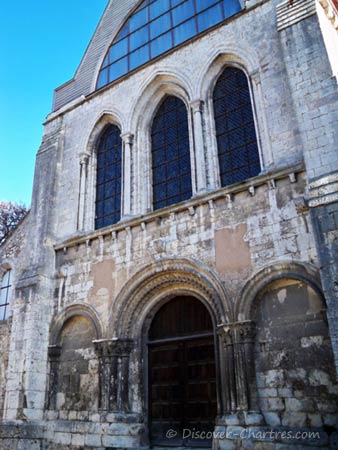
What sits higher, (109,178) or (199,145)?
(109,178)

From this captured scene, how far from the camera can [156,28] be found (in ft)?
40.3

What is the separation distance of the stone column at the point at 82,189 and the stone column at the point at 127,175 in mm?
1385

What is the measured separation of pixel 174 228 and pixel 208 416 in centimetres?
365

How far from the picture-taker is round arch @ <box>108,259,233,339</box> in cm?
874

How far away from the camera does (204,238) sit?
862 cm

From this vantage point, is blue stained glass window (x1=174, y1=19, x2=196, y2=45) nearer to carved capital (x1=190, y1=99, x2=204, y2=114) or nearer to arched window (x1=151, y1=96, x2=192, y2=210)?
arched window (x1=151, y1=96, x2=192, y2=210)

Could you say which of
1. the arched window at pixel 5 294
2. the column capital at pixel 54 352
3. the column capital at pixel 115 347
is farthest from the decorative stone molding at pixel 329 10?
the arched window at pixel 5 294

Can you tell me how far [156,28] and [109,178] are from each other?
452cm

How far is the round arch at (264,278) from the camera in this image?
23.9ft

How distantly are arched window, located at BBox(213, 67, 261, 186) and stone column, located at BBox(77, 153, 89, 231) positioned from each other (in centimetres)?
391

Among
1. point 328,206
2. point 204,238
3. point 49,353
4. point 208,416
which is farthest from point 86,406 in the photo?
point 328,206

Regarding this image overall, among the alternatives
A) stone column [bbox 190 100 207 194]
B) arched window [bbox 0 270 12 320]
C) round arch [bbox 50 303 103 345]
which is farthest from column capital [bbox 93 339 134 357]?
arched window [bbox 0 270 12 320]

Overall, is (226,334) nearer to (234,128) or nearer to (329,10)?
(234,128)

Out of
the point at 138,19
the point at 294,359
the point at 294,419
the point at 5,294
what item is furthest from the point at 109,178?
the point at 294,419
